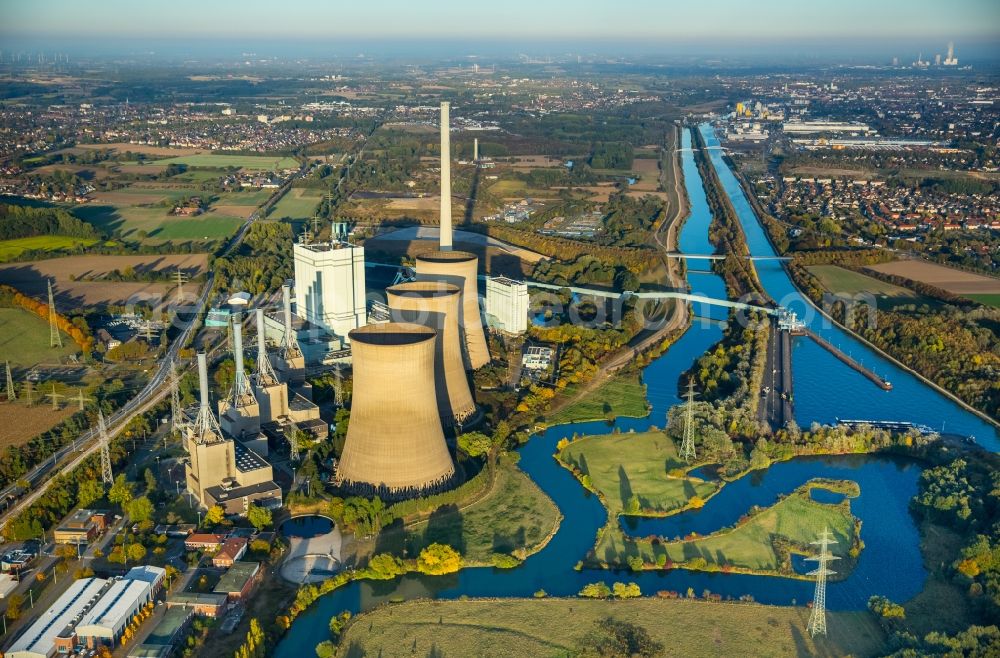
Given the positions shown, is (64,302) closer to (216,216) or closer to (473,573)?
(216,216)

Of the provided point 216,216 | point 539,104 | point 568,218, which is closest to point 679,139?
point 539,104

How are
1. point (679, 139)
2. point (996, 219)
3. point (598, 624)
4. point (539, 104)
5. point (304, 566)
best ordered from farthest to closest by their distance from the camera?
point (539, 104) → point (679, 139) → point (996, 219) → point (304, 566) → point (598, 624)

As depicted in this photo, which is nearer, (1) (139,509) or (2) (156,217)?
(1) (139,509)

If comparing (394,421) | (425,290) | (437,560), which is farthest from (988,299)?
(437,560)

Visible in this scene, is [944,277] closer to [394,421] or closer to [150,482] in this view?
[394,421]

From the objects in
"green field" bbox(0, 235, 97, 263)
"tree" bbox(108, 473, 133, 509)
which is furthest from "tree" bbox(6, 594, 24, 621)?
"green field" bbox(0, 235, 97, 263)

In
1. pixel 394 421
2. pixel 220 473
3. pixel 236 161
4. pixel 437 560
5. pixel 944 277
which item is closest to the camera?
pixel 437 560

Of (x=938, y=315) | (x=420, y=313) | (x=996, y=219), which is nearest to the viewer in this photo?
(x=420, y=313)
